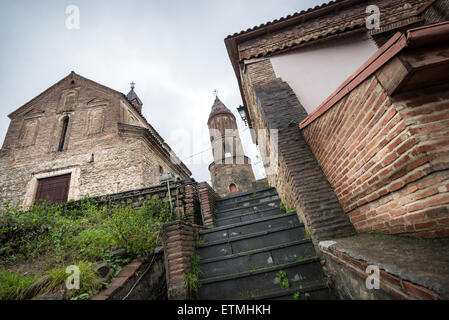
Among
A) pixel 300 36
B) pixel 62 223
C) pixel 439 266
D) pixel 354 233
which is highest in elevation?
pixel 300 36

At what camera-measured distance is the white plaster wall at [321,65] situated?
4.36 meters

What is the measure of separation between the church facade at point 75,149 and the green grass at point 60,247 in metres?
4.35

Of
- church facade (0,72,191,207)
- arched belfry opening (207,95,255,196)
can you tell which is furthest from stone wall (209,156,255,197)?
church facade (0,72,191,207)

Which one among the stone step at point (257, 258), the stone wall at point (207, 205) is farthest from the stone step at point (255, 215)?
the stone step at point (257, 258)

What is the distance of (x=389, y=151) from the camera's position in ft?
6.07

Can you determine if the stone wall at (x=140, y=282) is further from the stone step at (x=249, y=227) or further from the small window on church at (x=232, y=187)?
the small window on church at (x=232, y=187)

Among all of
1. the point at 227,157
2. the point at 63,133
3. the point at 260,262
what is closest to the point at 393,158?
the point at 260,262

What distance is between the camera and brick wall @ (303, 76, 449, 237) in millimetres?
1572

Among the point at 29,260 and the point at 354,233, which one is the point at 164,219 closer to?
the point at 29,260

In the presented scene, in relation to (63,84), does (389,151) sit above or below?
below

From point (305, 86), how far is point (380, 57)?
9.31ft

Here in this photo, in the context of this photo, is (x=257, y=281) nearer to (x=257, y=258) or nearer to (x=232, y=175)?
(x=257, y=258)
